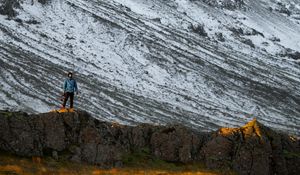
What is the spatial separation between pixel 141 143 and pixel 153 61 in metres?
36.0

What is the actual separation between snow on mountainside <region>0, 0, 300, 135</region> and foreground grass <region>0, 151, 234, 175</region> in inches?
821

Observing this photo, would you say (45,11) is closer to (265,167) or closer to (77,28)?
(77,28)

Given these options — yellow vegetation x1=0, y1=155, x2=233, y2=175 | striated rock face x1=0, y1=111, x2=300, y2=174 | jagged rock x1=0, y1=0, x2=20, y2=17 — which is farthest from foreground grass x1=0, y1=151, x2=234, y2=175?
jagged rock x1=0, y1=0, x2=20, y2=17

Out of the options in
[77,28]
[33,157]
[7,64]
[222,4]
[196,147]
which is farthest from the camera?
[222,4]

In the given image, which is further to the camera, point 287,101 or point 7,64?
point 287,101

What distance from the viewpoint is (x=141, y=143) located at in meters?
17.5

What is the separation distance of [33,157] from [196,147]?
6283 millimetres

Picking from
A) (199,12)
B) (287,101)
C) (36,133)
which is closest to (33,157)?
(36,133)

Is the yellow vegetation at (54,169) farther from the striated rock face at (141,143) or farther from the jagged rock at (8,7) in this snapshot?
→ the jagged rock at (8,7)

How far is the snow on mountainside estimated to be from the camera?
41594 millimetres

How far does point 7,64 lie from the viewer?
44.6 meters

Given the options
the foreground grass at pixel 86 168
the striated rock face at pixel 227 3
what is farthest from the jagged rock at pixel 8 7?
the foreground grass at pixel 86 168

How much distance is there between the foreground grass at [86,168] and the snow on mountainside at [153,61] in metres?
20.9

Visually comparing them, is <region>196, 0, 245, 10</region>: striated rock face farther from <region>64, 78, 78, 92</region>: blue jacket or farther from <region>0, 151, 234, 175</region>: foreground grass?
<region>0, 151, 234, 175</region>: foreground grass
